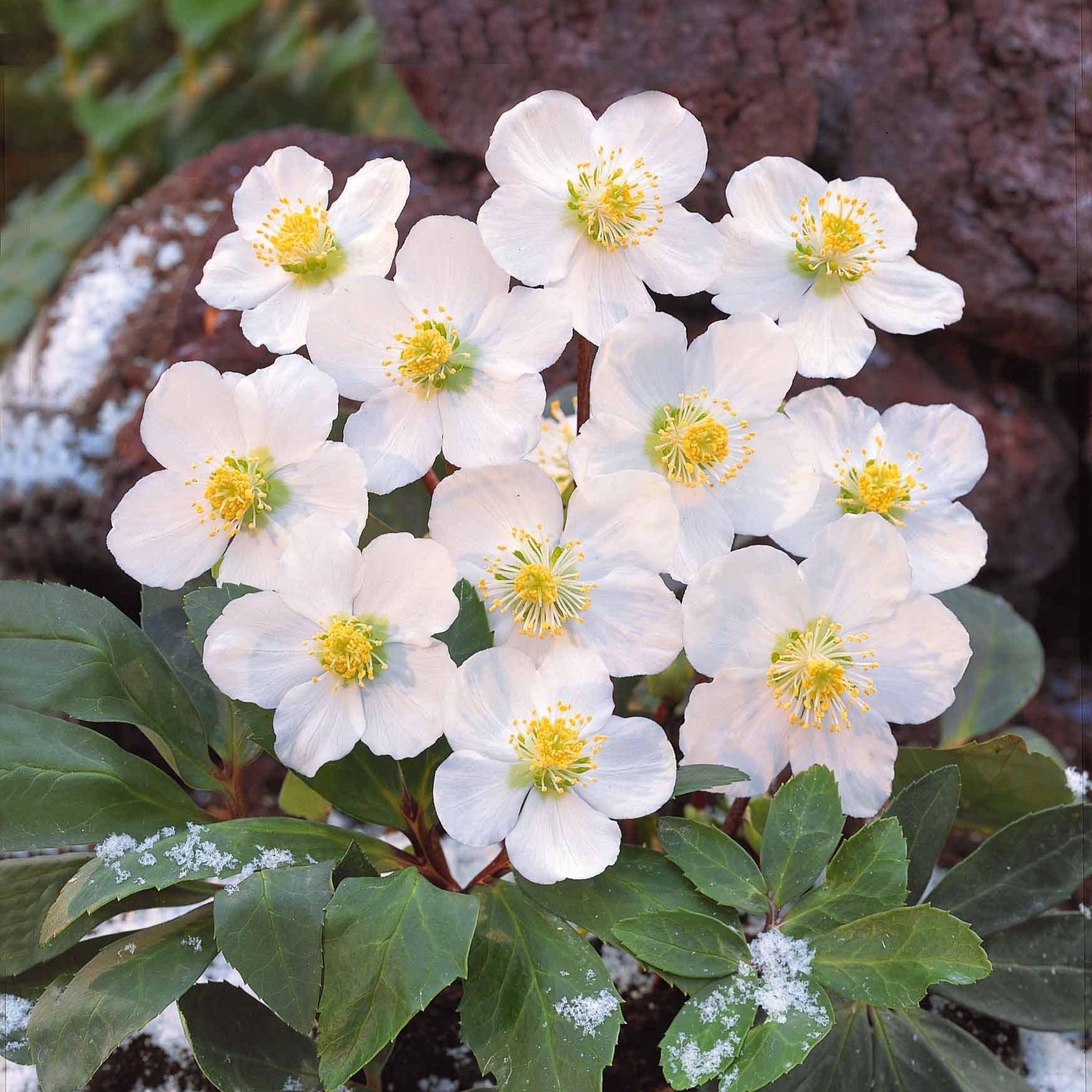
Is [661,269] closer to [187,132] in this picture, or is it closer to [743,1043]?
[743,1043]

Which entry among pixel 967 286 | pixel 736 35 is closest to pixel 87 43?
pixel 736 35

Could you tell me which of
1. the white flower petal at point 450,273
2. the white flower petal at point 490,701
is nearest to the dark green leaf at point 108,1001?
the white flower petal at point 490,701

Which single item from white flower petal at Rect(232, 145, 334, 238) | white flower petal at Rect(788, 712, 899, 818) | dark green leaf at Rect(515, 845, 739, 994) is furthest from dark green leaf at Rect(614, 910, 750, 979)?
white flower petal at Rect(232, 145, 334, 238)

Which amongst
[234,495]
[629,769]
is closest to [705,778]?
[629,769]

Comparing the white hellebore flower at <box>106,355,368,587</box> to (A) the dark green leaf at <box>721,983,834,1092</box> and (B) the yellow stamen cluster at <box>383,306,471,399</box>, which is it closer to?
(B) the yellow stamen cluster at <box>383,306,471,399</box>

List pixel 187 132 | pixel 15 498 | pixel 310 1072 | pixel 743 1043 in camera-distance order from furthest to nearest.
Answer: pixel 187 132 < pixel 15 498 < pixel 310 1072 < pixel 743 1043
